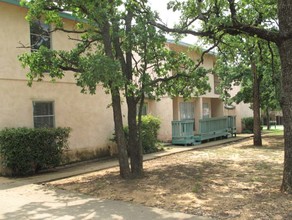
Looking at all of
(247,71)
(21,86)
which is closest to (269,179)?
(21,86)

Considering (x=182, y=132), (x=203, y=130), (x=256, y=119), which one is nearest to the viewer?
(x=256, y=119)

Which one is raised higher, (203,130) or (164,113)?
(164,113)

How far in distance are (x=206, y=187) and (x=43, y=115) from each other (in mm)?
7250

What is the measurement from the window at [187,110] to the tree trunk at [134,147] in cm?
1282

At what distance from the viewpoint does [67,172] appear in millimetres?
11609

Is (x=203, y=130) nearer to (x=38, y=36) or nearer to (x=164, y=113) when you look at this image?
(x=164, y=113)

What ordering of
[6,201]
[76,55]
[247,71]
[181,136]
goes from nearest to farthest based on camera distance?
1. [6,201]
2. [76,55]
3. [181,136]
4. [247,71]

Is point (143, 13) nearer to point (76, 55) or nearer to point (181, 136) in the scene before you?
point (76, 55)

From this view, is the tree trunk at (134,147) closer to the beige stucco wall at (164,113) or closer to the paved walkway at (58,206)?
the paved walkway at (58,206)

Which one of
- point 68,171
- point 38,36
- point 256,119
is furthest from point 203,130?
point 38,36

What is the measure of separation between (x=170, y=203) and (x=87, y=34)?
6.10 metres

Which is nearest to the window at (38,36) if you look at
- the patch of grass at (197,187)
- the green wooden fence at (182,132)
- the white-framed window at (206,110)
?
the patch of grass at (197,187)

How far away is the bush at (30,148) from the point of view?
10773 millimetres

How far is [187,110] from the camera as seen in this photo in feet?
77.0
